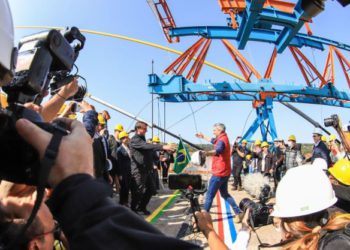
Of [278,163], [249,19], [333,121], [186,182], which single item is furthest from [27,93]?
[278,163]

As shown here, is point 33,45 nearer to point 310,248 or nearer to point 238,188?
point 310,248

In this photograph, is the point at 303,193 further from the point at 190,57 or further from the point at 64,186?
the point at 190,57

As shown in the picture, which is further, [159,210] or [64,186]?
Answer: [159,210]

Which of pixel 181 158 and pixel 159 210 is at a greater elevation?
pixel 181 158

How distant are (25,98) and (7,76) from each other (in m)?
0.08

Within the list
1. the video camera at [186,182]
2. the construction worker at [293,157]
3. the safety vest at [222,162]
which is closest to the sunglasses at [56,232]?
the video camera at [186,182]

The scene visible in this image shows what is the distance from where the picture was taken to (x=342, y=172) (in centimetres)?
296

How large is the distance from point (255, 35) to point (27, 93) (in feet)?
40.1

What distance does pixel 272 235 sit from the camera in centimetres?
513

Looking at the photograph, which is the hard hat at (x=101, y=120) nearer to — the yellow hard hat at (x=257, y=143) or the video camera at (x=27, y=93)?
the video camera at (x=27, y=93)

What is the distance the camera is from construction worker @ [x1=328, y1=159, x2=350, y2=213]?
2.54 m

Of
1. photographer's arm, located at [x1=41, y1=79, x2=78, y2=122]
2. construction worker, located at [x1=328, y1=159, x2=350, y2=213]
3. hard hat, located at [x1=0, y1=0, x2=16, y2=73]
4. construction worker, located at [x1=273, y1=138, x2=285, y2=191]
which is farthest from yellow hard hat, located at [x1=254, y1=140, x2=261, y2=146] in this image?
hard hat, located at [x1=0, y1=0, x2=16, y2=73]

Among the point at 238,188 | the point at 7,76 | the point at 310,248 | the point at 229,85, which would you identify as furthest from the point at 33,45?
the point at 229,85

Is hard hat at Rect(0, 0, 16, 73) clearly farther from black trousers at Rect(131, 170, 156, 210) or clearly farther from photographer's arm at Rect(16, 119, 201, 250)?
black trousers at Rect(131, 170, 156, 210)
